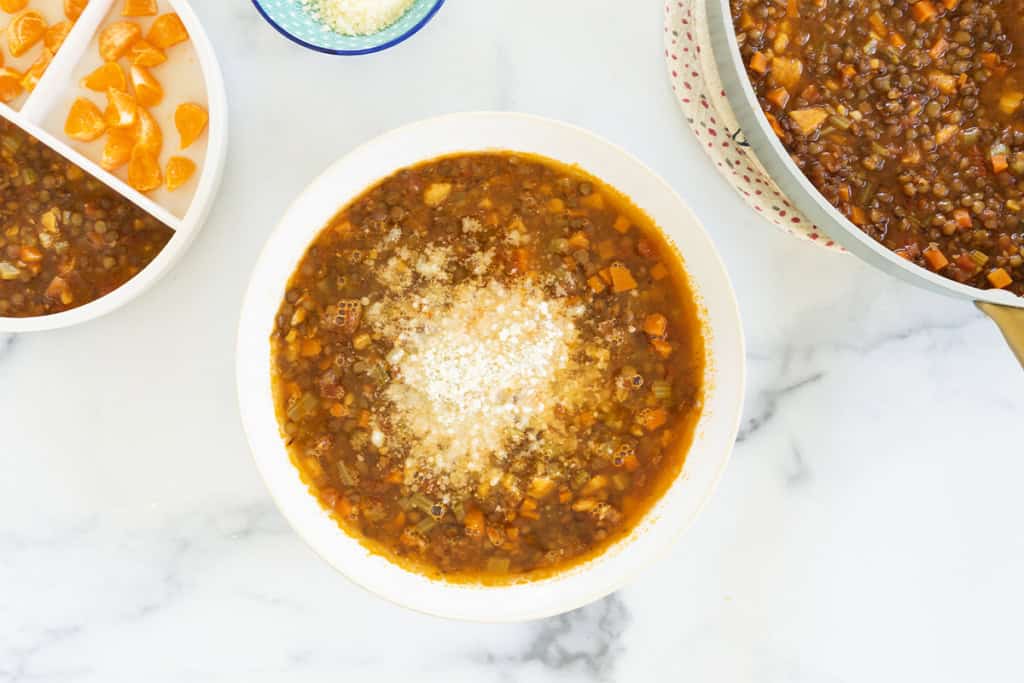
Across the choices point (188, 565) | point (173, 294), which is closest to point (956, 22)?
point (173, 294)

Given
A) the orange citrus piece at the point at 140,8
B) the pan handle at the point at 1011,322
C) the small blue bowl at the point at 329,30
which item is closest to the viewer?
the pan handle at the point at 1011,322

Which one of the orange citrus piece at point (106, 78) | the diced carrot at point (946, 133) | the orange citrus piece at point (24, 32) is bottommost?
the diced carrot at point (946, 133)

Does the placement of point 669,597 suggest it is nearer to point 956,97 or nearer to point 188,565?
point 188,565

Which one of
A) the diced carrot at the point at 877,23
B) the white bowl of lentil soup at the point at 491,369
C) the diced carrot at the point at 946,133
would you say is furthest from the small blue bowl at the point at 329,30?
the diced carrot at the point at 946,133

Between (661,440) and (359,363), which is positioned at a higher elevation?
(359,363)

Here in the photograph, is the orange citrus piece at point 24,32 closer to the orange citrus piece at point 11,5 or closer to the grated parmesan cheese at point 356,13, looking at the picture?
the orange citrus piece at point 11,5

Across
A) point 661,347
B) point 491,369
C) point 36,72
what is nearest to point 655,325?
point 661,347

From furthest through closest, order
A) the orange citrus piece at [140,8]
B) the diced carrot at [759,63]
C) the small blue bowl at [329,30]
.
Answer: the orange citrus piece at [140,8] < the small blue bowl at [329,30] < the diced carrot at [759,63]

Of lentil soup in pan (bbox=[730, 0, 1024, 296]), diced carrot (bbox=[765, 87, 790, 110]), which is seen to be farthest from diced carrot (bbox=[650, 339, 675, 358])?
diced carrot (bbox=[765, 87, 790, 110])
